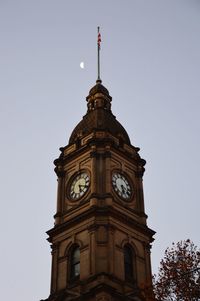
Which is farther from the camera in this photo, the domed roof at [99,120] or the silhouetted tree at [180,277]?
the domed roof at [99,120]

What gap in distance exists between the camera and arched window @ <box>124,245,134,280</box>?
169 ft

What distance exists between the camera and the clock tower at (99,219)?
49.1m

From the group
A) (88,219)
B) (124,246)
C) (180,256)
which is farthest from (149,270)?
(180,256)

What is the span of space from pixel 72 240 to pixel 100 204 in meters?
3.55

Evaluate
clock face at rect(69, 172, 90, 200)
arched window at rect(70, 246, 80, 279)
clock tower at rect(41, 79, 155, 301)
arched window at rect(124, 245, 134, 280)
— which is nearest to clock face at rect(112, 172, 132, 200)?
clock tower at rect(41, 79, 155, 301)

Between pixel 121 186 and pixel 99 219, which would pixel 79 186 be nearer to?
pixel 121 186

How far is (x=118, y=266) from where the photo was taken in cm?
5022

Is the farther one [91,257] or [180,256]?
[91,257]

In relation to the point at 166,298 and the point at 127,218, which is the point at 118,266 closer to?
the point at 127,218

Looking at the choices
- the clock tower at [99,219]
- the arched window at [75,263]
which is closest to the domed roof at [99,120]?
the clock tower at [99,219]

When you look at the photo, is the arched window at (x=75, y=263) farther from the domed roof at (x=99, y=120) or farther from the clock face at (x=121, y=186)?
the domed roof at (x=99, y=120)

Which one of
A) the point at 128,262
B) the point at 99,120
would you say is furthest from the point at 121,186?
the point at 99,120

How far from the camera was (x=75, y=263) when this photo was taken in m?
52.0

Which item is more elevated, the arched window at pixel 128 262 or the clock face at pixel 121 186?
the clock face at pixel 121 186
